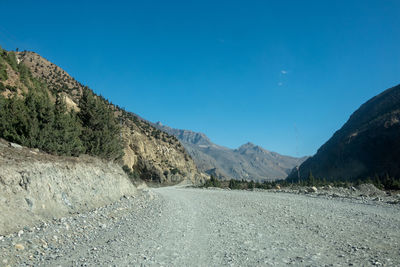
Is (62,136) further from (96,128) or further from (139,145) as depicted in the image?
(139,145)

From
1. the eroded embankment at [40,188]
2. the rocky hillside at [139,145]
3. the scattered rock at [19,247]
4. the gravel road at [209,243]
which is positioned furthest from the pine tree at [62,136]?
the rocky hillside at [139,145]

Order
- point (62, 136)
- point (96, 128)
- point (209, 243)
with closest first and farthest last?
point (209, 243) < point (62, 136) < point (96, 128)

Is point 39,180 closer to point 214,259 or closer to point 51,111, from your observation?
point 51,111

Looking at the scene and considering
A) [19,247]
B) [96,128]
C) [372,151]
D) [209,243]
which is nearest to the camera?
[19,247]

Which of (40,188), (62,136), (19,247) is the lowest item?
(19,247)

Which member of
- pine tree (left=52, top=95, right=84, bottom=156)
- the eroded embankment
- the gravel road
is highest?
pine tree (left=52, top=95, right=84, bottom=156)

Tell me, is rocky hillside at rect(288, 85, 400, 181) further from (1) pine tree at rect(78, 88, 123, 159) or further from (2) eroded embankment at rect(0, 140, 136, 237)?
(2) eroded embankment at rect(0, 140, 136, 237)

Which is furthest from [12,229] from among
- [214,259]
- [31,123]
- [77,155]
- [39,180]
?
[77,155]

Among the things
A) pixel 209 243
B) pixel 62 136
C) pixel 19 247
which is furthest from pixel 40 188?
pixel 209 243

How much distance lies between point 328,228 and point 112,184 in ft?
55.4

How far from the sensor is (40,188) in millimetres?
10648

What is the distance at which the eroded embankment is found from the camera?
28.8 feet

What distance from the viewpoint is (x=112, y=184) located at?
2052cm

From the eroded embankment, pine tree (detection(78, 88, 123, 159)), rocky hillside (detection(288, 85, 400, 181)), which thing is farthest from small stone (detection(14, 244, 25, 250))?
rocky hillside (detection(288, 85, 400, 181))
